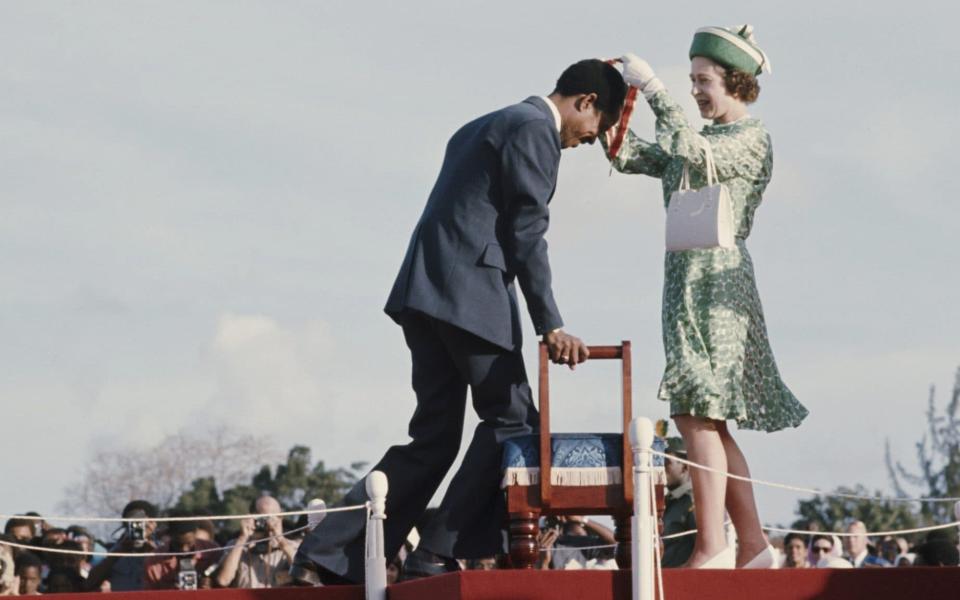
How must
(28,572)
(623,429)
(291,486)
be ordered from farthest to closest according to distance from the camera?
(291,486)
(28,572)
(623,429)

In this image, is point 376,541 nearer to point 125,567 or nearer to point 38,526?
point 125,567

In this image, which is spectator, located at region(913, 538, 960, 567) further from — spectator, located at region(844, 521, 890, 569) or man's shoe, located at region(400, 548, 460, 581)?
man's shoe, located at region(400, 548, 460, 581)

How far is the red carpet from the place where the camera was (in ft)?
20.1

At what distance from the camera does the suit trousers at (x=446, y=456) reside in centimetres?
691

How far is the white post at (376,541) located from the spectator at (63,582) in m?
3.11

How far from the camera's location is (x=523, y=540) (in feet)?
21.6

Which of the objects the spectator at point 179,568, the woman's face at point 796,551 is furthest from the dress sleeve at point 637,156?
the woman's face at point 796,551

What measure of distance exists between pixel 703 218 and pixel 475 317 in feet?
3.05

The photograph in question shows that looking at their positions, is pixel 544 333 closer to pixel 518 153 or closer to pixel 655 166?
pixel 518 153

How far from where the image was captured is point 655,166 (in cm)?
757

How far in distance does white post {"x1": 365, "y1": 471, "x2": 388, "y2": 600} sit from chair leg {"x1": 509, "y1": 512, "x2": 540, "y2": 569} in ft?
1.49

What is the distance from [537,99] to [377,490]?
1.51 meters

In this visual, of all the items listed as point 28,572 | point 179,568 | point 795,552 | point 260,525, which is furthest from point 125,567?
point 795,552

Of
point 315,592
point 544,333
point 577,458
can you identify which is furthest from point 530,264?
point 315,592
